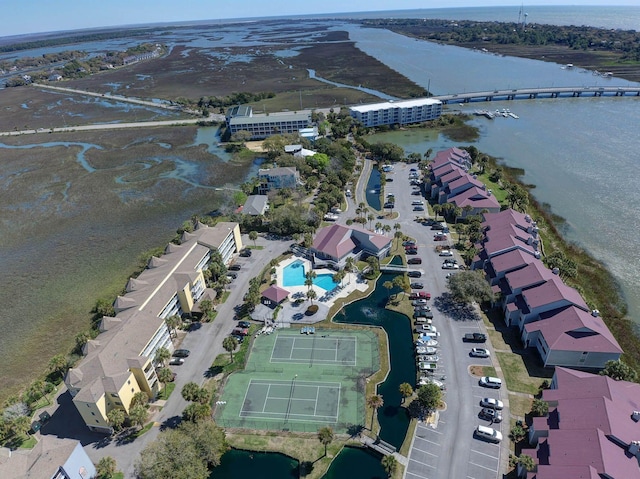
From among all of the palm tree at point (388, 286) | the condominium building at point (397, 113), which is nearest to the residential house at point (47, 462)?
the palm tree at point (388, 286)

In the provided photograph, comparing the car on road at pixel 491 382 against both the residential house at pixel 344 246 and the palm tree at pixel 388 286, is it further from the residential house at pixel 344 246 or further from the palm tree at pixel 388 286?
the residential house at pixel 344 246

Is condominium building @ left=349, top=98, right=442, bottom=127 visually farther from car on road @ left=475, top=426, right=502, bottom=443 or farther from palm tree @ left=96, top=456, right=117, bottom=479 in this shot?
palm tree @ left=96, top=456, right=117, bottom=479

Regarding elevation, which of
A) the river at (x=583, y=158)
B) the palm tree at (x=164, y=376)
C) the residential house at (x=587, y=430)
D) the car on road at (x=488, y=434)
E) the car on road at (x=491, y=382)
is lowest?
the river at (x=583, y=158)

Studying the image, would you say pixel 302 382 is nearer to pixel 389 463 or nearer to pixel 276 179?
pixel 389 463

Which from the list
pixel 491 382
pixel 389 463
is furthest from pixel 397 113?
pixel 389 463

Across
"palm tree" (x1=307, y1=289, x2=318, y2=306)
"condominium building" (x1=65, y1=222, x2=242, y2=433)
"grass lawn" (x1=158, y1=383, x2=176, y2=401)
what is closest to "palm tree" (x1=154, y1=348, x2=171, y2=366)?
"condominium building" (x1=65, y1=222, x2=242, y2=433)

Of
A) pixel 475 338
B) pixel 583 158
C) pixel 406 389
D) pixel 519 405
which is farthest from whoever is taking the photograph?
pixel 583 158

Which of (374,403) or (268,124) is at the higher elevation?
(268,124)
